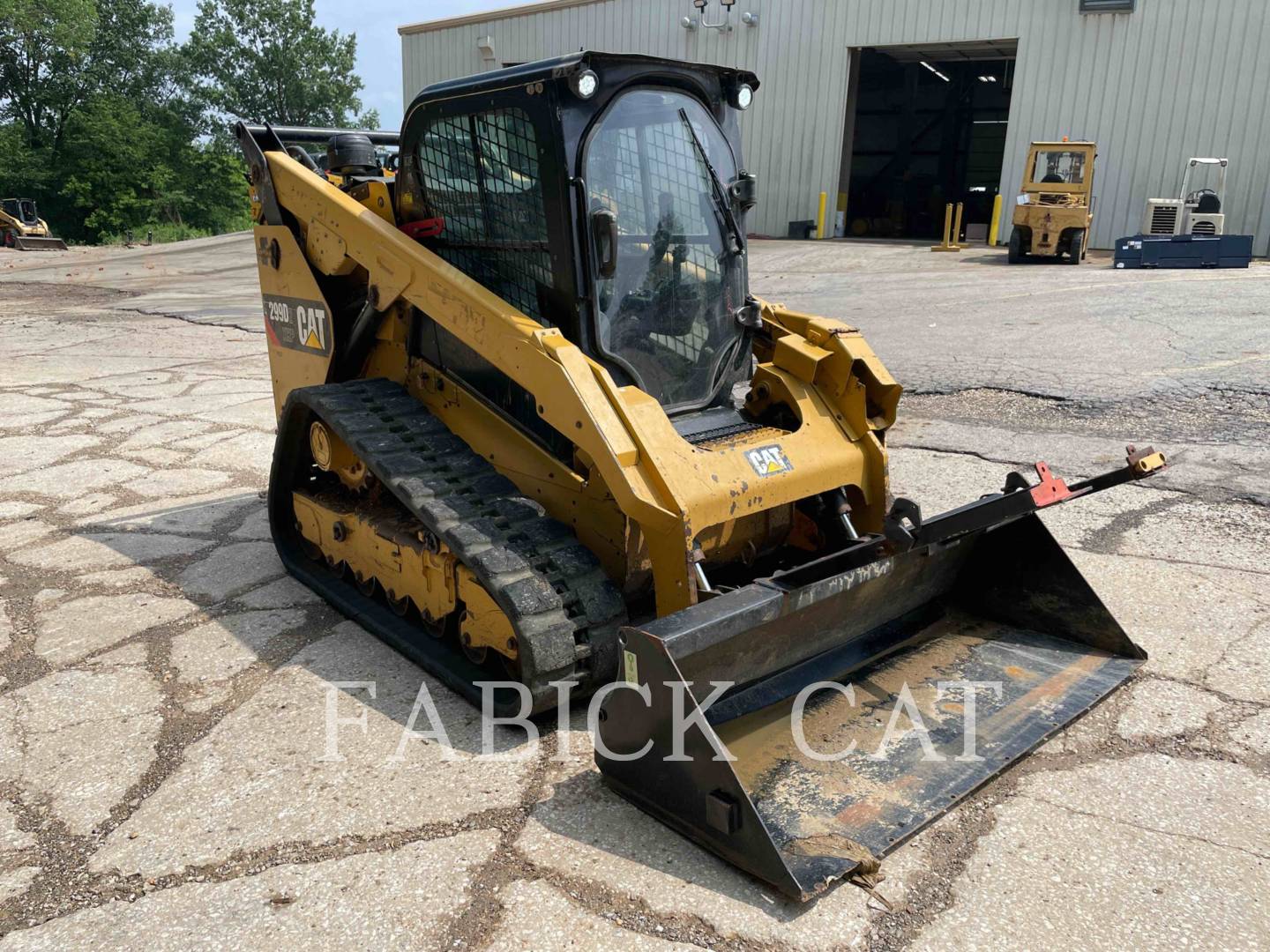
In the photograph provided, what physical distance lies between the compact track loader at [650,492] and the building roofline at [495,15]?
2404 centimetres

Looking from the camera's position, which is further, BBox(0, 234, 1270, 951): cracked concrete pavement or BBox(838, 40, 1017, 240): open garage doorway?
BBox(838, 40, 1017, 240): open garage doorway

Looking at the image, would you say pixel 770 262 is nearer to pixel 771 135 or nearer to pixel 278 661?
pixel 771 135

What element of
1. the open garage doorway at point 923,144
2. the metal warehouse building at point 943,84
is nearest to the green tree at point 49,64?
the metal warehouse building at point 943,84

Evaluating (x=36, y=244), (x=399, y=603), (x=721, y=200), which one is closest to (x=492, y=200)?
(x=721, y=200)

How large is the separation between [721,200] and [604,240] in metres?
0.77

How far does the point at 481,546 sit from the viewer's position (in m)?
3.25

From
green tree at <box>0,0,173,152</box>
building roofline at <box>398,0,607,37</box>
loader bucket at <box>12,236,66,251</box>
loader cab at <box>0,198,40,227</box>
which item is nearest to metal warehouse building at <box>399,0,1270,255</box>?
building roofline at <box>398,0,607,37</box>

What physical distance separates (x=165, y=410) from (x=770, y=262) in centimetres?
1358

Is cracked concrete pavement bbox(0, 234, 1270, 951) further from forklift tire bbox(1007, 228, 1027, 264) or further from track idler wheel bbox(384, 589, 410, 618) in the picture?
forklift tire bbox(1007, 228, 1027, 264)

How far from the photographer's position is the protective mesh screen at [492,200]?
11.6 ft

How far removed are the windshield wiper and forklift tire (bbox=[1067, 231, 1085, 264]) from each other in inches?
602

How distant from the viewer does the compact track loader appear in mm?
2850

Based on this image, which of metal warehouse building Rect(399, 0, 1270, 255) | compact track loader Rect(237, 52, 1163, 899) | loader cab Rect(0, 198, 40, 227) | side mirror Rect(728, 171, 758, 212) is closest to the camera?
compact track loader Rect(237, 52, 1163, 899)

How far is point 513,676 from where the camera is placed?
3.38m
